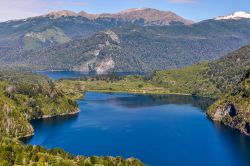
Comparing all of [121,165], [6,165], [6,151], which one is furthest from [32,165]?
[121,165]

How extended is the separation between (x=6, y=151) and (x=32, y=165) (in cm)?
2291

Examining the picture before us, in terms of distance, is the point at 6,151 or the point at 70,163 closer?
the point at 70,163

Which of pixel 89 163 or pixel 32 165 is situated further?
pixel 89 163

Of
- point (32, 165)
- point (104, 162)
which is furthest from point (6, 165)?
point (104, 162)

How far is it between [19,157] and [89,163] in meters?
27.3

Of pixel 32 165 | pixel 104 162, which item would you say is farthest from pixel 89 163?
pixel 32 165

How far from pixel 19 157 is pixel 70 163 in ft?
76.8

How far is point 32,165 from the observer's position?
587 feet

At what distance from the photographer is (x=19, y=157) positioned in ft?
639

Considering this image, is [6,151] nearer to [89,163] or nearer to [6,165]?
[6,165]

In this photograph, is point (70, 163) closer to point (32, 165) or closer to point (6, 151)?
point (32, 165)

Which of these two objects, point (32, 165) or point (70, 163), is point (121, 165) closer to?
point (70, 163)

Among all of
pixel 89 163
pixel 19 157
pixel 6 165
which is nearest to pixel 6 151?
pixel 19 157

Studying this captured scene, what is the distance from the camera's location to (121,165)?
19925cm
